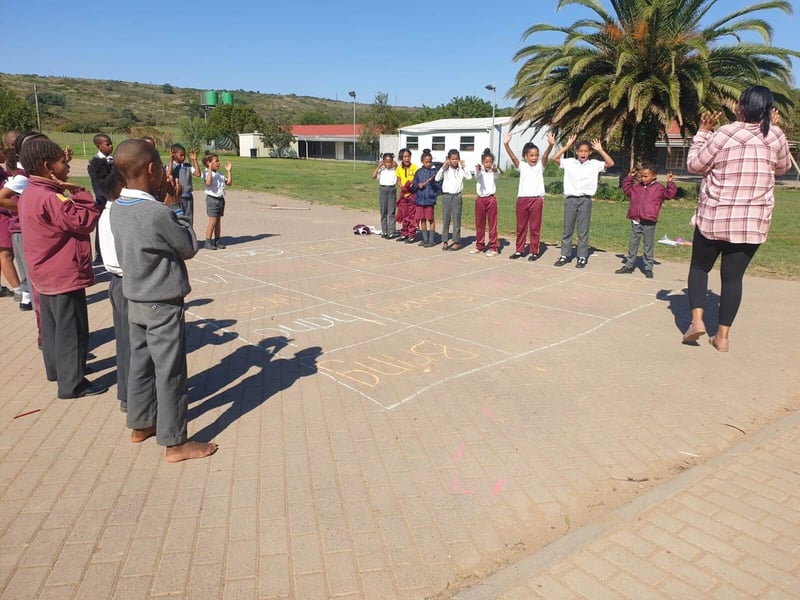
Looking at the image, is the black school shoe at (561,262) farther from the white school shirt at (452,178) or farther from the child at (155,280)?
the child at (155,280)

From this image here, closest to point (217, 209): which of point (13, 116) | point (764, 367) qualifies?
point (764, 367)

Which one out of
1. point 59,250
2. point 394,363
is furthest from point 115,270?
point 394,363

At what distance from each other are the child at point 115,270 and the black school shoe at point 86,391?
52cm

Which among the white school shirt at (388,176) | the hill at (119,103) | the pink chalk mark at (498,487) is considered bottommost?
the pink chalk mark at (498,487)

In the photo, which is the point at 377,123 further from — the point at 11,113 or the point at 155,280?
the point at 155,280

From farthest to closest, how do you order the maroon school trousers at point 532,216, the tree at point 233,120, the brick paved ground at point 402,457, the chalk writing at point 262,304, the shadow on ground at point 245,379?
the tree at point 233,120 → the maroon school trousers at point 532,216 → the chalk writing at point 262,304 → the shadow on ground at point 245,379 → the brick paved ground at point 402,457

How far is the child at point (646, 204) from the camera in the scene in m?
8.80

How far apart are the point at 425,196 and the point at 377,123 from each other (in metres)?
50.4

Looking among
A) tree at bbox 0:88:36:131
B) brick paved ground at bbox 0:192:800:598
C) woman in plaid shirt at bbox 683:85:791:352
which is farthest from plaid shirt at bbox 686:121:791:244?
tree at bbox 0:88:36:131

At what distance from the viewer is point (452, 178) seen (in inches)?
441

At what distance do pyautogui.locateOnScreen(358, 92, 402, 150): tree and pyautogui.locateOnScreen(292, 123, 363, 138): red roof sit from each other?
1.67 m

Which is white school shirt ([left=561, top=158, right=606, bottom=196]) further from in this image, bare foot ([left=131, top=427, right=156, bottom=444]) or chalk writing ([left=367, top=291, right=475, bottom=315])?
bare foot ([left=131, top=427, right=156, bottom=444])

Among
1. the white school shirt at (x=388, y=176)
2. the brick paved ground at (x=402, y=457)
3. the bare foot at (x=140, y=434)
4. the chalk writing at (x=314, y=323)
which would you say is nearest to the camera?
the brick paved ground at (x=402, y=457)

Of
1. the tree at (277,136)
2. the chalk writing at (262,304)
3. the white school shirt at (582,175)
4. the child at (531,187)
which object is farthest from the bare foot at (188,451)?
the tree at (277,136)
